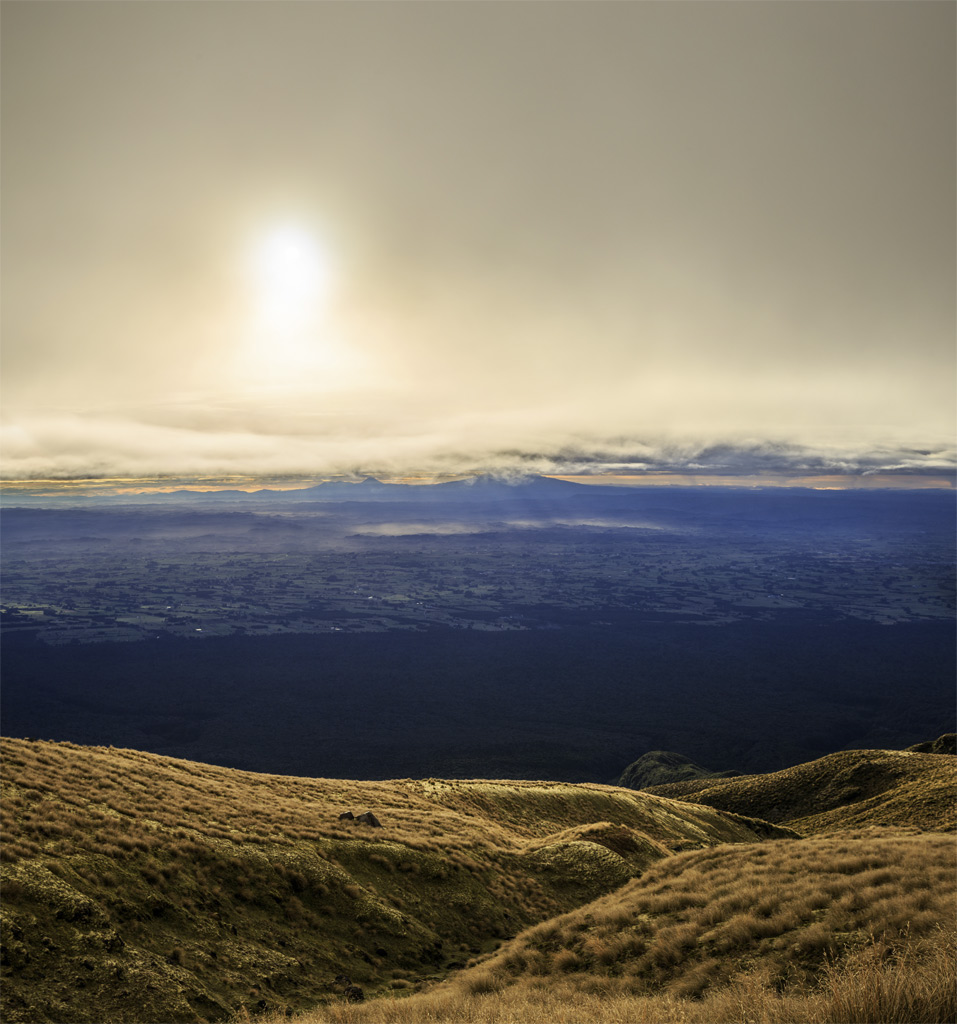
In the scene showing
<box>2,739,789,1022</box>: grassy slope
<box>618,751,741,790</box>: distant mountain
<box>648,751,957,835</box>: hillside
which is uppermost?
<box>2,739,789,1022</box>: grassy slope

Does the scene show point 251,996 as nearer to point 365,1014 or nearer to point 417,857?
point 365,1014

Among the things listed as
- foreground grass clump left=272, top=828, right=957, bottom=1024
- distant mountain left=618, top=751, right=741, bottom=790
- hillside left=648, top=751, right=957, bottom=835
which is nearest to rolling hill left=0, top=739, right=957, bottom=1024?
foreground grass clump left=272, top=828, right=957, bottom=1024

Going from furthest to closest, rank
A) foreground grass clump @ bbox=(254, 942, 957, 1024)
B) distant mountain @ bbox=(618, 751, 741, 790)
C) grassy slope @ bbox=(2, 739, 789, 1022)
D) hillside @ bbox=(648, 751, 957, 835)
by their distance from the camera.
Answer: distant mountain @ bbox=(618, 751, 741, 790)
hillside @ bbox=(648, 751, 957, 835)
grassy slope @ bbox=(2, 739, 789, 1022)
foreground grass clump @ bbox=(254, 942, 957, 1024)

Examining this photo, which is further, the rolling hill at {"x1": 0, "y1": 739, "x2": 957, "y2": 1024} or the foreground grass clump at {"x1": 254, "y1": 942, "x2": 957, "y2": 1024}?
the rolling hill at {"x1": 0, "y1": 739, "x2": 957, "y2": 1024}

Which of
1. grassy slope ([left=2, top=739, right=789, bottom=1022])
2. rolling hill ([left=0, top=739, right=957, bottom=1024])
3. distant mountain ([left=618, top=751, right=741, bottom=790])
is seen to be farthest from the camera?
distant mountain ([left=618, top=751, right=741, bottom=790])

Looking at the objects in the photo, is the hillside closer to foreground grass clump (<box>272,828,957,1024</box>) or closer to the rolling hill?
the rolling hill

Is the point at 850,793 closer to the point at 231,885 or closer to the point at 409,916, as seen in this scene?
the point at 409,916
